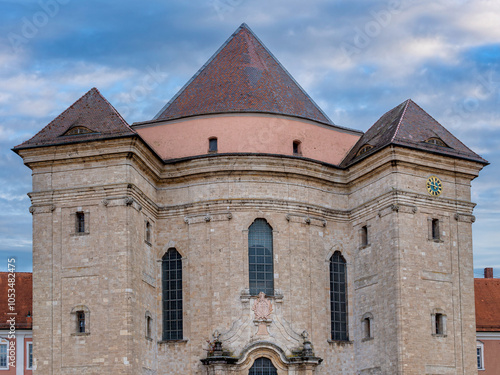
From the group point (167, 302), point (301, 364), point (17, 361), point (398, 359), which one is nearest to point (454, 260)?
point (398, 359)

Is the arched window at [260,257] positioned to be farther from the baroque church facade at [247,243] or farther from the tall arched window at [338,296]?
the tall arched window at [338,296]

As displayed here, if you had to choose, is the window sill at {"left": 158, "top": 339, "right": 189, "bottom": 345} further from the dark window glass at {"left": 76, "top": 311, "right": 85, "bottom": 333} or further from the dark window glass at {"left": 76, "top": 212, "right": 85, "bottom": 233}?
the dark window glass at {"left": 76, "top": 212, "right": 85, "bottom": 233}

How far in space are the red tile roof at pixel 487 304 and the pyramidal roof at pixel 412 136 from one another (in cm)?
1436

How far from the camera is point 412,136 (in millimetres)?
38281

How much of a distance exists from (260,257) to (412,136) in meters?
7.98

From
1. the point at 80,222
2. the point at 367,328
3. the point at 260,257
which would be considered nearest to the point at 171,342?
the point at 260,257

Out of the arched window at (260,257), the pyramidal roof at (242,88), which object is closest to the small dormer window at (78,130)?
the pyramidal roof at (242,88)

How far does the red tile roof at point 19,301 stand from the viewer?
154ft

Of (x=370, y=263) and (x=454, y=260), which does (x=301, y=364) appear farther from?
(x=454, y=260)

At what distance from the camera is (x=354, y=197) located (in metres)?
39.9

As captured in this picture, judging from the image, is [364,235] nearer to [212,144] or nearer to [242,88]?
[212,144]

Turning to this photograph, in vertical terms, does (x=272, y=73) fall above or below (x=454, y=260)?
above

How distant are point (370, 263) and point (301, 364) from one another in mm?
5142

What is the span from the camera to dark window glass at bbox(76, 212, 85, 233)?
35562 millimetres
